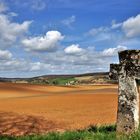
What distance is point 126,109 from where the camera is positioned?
37.0 ft

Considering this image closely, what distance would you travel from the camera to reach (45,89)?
5741 centimetres

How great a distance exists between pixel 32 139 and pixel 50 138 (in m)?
0.48

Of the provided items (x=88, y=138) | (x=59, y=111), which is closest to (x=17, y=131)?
(x=88, y=138)

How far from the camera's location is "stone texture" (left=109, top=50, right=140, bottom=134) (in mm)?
11227

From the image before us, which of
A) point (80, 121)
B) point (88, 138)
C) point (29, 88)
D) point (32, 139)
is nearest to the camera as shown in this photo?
point (88, 138)

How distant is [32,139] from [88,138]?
5.31ft

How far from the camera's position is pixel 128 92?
36.9 feet

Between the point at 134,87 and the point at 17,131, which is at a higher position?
the point at 134,87

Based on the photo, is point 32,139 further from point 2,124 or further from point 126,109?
point 2,124

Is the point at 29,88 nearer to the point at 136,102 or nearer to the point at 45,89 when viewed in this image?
the point at 45,89

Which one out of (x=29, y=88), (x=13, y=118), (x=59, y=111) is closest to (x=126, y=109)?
(x=13, y=118)

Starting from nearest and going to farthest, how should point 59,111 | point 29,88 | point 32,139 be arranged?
1. point 32,139
2. point 59,111
3. point 29,88

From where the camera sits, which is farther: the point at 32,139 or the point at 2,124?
the point at 2,124

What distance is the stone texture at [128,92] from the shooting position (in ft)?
36.8
